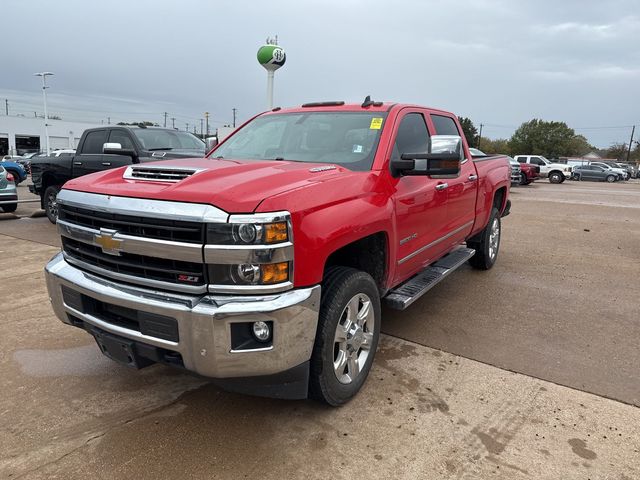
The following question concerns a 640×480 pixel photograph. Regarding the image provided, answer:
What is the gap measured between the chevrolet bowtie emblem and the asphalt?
104 centimetres

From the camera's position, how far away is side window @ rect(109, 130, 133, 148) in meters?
8.17

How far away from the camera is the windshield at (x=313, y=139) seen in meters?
3.50

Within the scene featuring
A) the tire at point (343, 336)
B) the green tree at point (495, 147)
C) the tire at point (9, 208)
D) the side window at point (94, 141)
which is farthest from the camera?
the green tree at point (495, 147)

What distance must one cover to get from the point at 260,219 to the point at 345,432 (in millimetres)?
1356

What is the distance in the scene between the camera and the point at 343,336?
289 cm

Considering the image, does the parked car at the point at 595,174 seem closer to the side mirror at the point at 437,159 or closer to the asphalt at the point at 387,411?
the asphalt at the point at 387,411

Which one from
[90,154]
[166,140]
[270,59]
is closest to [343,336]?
[166,140]

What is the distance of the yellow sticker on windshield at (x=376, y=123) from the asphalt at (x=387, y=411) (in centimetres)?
175

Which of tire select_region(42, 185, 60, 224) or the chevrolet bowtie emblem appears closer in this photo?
the chevrolet bowtie emblem

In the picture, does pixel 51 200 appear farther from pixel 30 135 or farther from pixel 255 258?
pixel 30 135

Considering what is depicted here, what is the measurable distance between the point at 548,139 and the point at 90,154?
86.1 metres

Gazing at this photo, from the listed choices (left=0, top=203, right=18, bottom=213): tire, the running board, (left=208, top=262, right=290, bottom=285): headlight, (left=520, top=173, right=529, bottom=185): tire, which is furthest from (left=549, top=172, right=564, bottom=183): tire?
(left=208, top=262, right=290, bottom=285): headlight

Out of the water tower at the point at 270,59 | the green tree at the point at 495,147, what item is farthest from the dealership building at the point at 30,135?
the green tree at the point at 495,147

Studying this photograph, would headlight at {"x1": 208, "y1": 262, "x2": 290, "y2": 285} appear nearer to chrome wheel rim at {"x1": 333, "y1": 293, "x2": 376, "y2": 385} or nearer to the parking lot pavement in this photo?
chrome wheel rim at {"x1": 333, "y1": 293, "x2": 376, "y2": 385}
